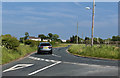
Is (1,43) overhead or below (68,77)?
overhead

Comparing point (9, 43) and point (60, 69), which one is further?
point (9, 43)

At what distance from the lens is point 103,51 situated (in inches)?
835

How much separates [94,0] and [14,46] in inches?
495

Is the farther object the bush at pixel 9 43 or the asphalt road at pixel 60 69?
the bush at pixel 9 43

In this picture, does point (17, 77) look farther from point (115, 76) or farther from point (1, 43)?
point (1, 43)

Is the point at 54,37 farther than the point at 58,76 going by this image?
Yes

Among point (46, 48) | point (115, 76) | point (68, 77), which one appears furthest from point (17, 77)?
point (46, 48)

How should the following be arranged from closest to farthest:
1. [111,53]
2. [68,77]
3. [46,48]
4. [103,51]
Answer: [68,77] < [111,53] < [103,51] < [46,48]

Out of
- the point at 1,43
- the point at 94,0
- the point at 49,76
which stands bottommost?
the point at 49,76

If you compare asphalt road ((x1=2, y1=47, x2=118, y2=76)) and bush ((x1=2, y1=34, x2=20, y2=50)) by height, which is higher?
bush ((x1=2, y1=34, x2=20, y2=50))

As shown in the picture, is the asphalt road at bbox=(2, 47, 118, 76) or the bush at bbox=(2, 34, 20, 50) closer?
the asphalt road at bbox=(2, 47, 118, 76)

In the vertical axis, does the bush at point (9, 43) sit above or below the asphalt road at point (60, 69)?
above

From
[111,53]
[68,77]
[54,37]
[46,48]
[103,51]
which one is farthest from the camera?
[54,37]

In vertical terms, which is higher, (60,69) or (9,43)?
(9,43)
